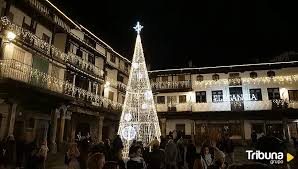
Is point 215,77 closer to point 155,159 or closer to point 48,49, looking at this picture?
point 48,49

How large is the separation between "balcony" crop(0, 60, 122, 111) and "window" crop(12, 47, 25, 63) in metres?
0.60

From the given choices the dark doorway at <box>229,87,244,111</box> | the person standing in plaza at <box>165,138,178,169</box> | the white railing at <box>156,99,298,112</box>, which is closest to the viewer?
the person standing in plaza at <box>165,138,178,169</box>

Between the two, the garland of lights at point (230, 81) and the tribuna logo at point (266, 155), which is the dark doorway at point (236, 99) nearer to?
the garland of lights at point (230, 81)

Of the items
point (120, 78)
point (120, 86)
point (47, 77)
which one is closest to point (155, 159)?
point (47, 77)

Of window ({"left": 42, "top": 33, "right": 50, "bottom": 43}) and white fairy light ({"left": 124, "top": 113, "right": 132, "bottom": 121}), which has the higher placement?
window ({"left": 42, "top": 33, "right": 50, "bottom": 43})

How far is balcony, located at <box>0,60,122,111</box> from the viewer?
51.6 ft

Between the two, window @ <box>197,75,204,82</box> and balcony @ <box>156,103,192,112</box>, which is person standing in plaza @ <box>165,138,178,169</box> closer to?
balcony @ <box>156,103,192,112</box>

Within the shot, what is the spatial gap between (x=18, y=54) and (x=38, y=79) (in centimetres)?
219

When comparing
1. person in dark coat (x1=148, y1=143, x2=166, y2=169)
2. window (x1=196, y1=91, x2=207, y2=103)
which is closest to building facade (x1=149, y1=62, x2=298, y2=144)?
window (x1=196, y1=91, x2=207, y2=103)

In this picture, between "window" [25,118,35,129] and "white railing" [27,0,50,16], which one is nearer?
"white railing" [27,0,50,16]

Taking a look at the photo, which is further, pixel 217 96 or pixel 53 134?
pixel 217 96

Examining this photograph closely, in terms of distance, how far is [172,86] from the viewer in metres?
34.3

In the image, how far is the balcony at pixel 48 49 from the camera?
53.4 ft

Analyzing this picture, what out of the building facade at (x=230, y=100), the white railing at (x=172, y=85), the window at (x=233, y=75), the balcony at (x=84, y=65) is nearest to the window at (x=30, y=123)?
the balcony at (x=84, y=65)
